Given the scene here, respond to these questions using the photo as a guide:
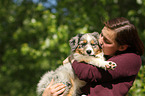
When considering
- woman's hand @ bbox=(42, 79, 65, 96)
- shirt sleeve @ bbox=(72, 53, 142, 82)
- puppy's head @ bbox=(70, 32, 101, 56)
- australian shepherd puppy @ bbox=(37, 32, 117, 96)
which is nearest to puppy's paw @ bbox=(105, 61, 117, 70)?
shirt sleeve @ bbox=(72, 53, 142, 82)

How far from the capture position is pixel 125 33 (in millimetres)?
2365

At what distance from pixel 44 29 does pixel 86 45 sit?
5046mm

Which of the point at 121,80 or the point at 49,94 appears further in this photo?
the point at 49,94

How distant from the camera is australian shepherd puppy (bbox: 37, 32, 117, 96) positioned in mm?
2836

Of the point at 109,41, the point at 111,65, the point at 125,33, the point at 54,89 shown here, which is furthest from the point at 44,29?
the point at 111,65

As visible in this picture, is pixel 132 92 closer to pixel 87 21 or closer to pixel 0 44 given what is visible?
pixel 87 21

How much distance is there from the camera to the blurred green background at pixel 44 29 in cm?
600

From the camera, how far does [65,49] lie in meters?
5.44

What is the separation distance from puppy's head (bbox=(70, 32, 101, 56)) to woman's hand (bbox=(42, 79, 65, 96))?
2.18ft

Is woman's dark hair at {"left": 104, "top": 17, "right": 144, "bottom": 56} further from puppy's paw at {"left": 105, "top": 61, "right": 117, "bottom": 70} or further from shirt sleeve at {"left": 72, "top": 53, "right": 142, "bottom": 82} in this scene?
puppy's paw at {"left": 105, "top": 61, "right": 117, "bottom": 70}

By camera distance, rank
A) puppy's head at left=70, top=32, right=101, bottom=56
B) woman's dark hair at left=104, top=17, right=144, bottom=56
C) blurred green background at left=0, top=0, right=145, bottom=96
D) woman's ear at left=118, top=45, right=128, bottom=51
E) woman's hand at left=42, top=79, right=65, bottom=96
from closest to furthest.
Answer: woman's dark hair at left=104, top=17, right=144, bottom=56, woman's ear at left=118, top=45, right=128, bottom=51, woman's hand at left=42, top=79, right=65, bottom=96, puppy's head at left=70, top=32, right=101, bottom=56, blurred green background at left=0, top=0, right=145, bottom=96

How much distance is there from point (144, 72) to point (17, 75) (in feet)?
32.3

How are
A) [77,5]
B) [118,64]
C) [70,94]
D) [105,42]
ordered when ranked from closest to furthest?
[118,64] → [105,42] → [70,94] → [77,5]

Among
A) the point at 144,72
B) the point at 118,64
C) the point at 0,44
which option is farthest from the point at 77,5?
the point at 0,44
